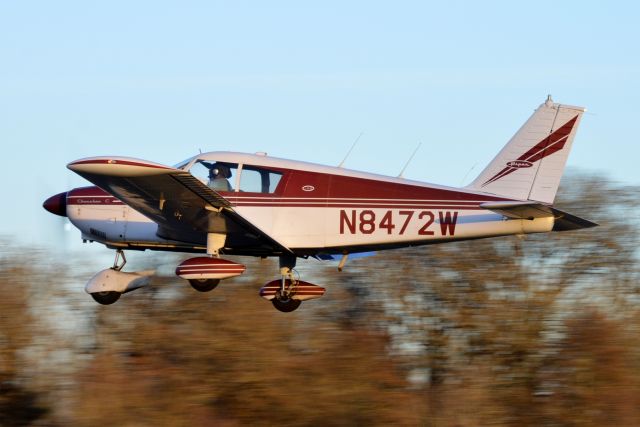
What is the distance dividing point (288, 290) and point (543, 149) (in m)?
3.92

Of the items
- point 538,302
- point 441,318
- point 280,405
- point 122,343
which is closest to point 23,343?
point 122,343

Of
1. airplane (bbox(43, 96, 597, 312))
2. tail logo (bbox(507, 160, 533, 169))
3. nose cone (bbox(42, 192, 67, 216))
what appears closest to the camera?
airplane (bbox(43, 96, 597, 312))

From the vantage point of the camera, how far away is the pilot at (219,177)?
1290 cm

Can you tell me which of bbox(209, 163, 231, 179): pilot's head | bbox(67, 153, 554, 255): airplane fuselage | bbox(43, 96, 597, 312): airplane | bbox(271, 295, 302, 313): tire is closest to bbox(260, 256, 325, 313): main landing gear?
bbox(271, 295, 302, 313): tire

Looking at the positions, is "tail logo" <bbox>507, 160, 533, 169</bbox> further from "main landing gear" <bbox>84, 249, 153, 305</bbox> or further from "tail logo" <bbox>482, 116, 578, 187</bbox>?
"main landing gear" <bbox>84, 249, 153, 305</bbox>

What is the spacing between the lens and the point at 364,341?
22594 millimetres

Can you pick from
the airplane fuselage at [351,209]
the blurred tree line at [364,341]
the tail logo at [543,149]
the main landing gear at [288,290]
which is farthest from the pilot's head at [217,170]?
the blurred tree line at [364,341]

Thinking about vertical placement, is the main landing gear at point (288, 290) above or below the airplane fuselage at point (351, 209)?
below

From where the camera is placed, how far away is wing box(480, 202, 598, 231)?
12094 millimetres

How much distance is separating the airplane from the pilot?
0.04ft

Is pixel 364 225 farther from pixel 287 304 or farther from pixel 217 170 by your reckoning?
pixel 217 170

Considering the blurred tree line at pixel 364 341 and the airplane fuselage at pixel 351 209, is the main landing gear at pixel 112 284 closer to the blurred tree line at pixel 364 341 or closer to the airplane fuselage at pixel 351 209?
the airplane fuselage at pixel 351 209

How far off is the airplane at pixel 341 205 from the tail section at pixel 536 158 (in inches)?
0.5

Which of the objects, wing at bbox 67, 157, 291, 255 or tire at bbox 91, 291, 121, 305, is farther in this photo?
tire at bbox 91, 291, 121, 305
